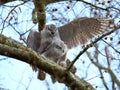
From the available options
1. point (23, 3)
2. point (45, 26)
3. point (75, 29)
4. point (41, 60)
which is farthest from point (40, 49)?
point (41, 60)

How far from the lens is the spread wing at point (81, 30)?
750cm

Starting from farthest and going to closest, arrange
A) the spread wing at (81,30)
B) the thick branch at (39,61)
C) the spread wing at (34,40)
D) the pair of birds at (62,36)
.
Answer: the spread wing at (81,30) → the spread wing at (34,40) → the pair of birds at (62,36) → the thick branch at (39,61)

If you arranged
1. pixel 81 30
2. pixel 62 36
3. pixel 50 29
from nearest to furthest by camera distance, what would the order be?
pixel 50 29 < pixel 62 36 < pixel 81 30

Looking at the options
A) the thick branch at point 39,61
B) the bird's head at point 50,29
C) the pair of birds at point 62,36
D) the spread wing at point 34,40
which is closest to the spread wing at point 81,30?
the pair of birds at point 62,36

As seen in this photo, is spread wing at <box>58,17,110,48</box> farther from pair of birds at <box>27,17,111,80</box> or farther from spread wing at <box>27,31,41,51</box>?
spread wing at <box>27,31,41,51</box>

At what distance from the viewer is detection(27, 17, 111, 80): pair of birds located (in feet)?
22.3

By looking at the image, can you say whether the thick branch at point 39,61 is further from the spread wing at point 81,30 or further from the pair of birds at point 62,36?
the spread wing at point 81,30

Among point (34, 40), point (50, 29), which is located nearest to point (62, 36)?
point (50, 29)

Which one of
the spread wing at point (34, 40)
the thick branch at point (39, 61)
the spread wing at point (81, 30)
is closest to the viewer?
the thick branch at point (39, 61)

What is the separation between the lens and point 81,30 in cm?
776

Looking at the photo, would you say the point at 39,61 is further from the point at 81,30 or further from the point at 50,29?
the point at 81,30

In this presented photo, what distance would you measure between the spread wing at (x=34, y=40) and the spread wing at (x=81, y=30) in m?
0.53

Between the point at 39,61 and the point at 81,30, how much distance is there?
10.2ft

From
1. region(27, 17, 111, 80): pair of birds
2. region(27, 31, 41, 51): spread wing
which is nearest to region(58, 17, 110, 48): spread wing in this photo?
region(27, 17, 111, 80): pair of birds
